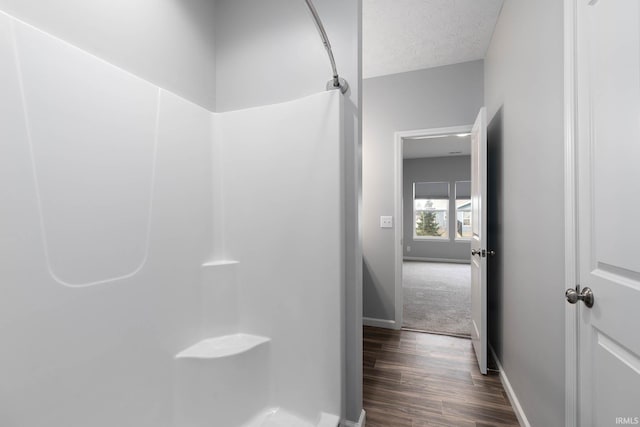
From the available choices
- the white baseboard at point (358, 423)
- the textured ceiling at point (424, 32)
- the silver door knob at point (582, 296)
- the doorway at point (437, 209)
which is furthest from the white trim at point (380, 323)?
the textured ceiling at point (424, 32)

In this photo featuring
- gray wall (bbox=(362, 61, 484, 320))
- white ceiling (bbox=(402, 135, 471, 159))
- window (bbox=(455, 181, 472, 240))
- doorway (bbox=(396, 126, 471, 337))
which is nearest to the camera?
gray wall (bbox=(362, 61, 484, 320))

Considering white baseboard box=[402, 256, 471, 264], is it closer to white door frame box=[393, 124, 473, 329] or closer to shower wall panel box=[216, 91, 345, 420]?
white door frame box=[393, 124, 473, 329]

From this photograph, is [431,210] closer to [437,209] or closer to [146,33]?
[437,209]

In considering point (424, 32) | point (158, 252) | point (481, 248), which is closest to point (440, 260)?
point (481, 248)

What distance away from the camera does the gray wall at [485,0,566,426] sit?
1.20 meters

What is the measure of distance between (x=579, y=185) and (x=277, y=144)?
136 cm

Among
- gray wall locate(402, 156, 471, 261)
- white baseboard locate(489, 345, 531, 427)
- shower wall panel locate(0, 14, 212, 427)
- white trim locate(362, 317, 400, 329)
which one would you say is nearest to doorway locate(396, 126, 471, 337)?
gray wall locate(402, 156, 471, 261)

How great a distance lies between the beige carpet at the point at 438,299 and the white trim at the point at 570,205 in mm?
1942

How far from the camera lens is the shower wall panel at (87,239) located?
835mm

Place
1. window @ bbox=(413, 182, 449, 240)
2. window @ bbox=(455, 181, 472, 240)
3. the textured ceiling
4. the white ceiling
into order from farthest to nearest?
window @ bbox=(413, 182, 449, 240) < window @ bbox=(455, 181, 472, 240) < the white ceiling < the textured ceiling

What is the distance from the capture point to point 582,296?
3.27 feet

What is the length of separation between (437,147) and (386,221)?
391 cm

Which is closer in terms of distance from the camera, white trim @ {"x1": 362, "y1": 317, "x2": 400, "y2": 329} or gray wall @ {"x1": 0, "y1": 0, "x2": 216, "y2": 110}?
gray wall @ {"x1": 0, "y1": 0, "x2": 216, "y2": 110}

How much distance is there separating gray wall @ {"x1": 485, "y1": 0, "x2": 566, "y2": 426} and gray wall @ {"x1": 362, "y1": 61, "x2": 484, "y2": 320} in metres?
0.50
